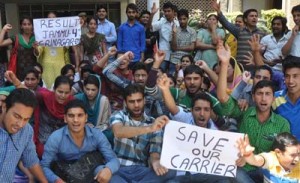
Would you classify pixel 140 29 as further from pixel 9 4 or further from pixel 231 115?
pixel 9 4

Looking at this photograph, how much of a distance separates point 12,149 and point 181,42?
4.44 meters

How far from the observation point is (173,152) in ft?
13.0

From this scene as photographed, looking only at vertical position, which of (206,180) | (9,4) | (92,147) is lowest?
(206,180)

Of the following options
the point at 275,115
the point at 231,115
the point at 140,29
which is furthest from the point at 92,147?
the point at 140,29

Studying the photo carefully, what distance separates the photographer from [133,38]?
7426 millimetres

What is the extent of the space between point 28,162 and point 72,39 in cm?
323

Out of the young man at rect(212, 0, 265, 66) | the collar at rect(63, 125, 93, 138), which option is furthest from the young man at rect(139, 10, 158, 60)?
the collar at rect(63, 125, 93, 138)

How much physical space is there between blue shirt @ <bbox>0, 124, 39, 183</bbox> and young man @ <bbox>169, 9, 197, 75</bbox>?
4015 mm

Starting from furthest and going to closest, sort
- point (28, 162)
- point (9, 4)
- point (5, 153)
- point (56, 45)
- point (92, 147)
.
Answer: point (9, 4)
point (56, 45)
point (92, 147)
point (28, 162)
point (5, 153)

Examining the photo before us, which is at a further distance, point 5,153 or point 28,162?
point 28,162

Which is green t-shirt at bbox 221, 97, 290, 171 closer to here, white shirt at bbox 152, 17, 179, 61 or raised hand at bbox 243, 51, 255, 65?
raised hand at bbox 243, 51, 255, 65

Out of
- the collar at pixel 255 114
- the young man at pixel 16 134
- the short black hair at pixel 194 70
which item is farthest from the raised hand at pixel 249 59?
the young man at pixel 16 134

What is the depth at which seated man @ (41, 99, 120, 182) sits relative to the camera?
4105 mm

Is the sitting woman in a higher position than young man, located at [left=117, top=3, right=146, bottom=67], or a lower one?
lower
